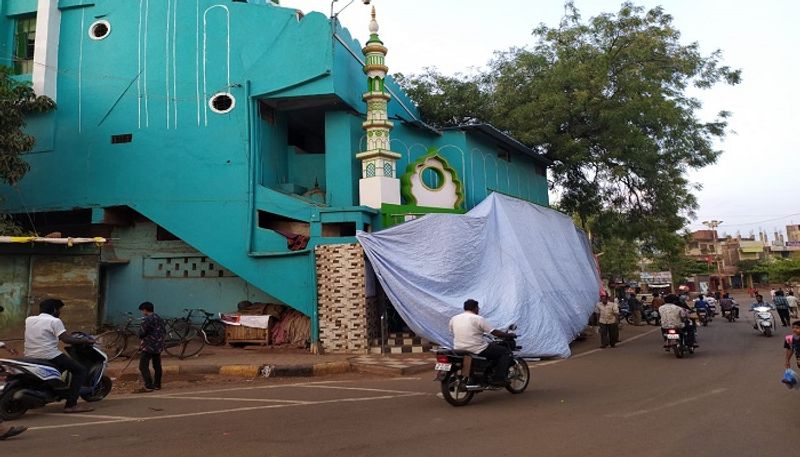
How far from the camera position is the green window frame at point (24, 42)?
591 inches

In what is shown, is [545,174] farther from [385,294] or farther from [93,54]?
[93,54]

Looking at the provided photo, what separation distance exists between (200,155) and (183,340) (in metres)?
4.67

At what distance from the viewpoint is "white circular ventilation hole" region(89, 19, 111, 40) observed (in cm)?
1466

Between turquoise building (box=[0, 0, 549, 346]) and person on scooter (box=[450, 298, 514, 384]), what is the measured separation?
6.00 m

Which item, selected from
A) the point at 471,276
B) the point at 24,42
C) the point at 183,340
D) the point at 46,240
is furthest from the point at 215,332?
the point at 24,42

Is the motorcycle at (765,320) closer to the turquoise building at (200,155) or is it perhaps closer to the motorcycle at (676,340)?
the motorcycle at (676,340)

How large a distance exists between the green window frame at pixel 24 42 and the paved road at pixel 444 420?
11.9 m

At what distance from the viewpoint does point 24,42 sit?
604 inches

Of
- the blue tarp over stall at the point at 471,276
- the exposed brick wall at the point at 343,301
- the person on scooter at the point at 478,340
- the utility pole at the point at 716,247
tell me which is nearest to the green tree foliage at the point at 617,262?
the utility pole at the point at 716,247

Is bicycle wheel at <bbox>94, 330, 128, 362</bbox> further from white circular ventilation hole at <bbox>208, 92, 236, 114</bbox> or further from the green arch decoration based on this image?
the green arch decoration

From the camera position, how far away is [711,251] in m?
64.3

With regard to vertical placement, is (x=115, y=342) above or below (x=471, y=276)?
below

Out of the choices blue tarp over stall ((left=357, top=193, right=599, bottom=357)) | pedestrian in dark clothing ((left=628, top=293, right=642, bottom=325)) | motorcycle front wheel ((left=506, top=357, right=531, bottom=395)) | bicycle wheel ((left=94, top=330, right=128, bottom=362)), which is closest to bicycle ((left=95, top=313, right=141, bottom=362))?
bicycle wheel ((left=94, top=330, right=128, bottom=362))

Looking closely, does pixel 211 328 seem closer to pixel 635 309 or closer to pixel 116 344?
pixel 116 344
